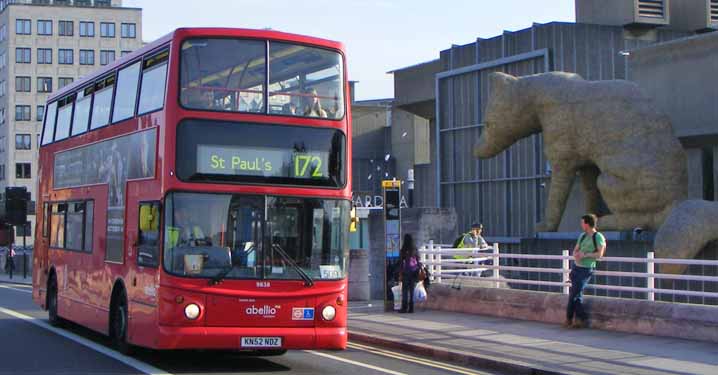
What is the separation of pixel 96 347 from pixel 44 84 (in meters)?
94.6

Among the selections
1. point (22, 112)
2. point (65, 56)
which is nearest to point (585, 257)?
point (65, 56)

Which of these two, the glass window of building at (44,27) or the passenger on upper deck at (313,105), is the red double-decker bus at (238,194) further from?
the glass window of building at (44,27)

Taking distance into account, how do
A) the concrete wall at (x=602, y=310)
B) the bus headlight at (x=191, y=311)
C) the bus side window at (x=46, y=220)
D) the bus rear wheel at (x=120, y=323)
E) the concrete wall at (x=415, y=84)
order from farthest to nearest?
the concrete wall at (x=415, y=84) → the bus side window at (x=46, y=220) → the concrete wall at (x=602, y=310) → the bus rear wheel at (x=120, y=323) → the bus headlight at (x=191, y=311)

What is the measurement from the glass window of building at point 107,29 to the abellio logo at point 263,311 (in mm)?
98121

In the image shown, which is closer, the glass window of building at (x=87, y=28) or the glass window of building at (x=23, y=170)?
the glass window of building at (x=23, y=170)

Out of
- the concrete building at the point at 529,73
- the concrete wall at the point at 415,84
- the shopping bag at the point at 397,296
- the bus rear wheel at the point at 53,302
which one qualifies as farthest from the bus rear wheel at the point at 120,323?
the concrete wall at the point at 415,84

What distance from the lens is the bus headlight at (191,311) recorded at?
12.8 m

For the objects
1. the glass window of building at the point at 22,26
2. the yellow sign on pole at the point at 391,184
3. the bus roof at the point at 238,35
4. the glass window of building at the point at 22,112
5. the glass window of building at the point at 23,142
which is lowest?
the yellow sign on pole at the point at 391,184

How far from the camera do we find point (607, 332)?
1655 centimetres

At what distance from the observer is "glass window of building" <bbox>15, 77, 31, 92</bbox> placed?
105 m

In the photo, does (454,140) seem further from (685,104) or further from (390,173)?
(390,173)

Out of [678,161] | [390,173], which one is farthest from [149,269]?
[390,173]

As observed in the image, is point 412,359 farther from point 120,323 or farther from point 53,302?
point 53,302

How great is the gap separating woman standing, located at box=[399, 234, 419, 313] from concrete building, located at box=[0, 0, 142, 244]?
89.2 metres
